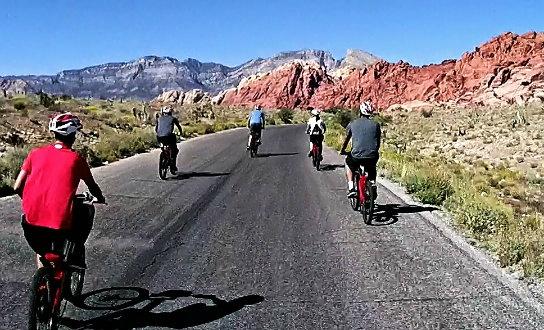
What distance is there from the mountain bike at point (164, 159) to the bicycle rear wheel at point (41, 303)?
1155cm

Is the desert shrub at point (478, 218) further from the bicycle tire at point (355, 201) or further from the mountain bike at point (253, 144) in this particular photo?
the mountain bike at point (253, 144)

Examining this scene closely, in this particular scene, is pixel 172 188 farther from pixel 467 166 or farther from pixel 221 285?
pixel 467 166

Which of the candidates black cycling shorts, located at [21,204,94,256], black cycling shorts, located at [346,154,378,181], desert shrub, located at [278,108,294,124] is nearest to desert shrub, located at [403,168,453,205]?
black cycling shorts, located at [346,154,378,181]

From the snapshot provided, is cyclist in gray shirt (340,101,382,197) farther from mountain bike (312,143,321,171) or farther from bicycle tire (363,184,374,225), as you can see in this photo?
mountain bike (312,143,321,171)

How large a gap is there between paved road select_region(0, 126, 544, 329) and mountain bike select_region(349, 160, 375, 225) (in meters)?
0.23

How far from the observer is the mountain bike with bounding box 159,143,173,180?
17047 millimetres

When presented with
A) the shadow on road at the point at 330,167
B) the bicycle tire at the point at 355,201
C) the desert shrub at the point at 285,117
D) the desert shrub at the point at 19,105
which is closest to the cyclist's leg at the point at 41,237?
the bicycle tire at the point at 355,201

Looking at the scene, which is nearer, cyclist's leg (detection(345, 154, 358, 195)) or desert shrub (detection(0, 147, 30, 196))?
cyclist's leg (detection(345, 154, 358, 195))

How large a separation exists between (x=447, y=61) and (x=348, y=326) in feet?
440

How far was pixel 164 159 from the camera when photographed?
17.2 m

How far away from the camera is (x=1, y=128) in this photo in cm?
2970

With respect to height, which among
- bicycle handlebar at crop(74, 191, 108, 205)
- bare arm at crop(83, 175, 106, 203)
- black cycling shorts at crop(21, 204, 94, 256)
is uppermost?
bare arm at crop(83, 175, 106, 203)

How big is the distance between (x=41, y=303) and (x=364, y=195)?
267 inches

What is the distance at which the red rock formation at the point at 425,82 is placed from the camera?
9800 centimetres
